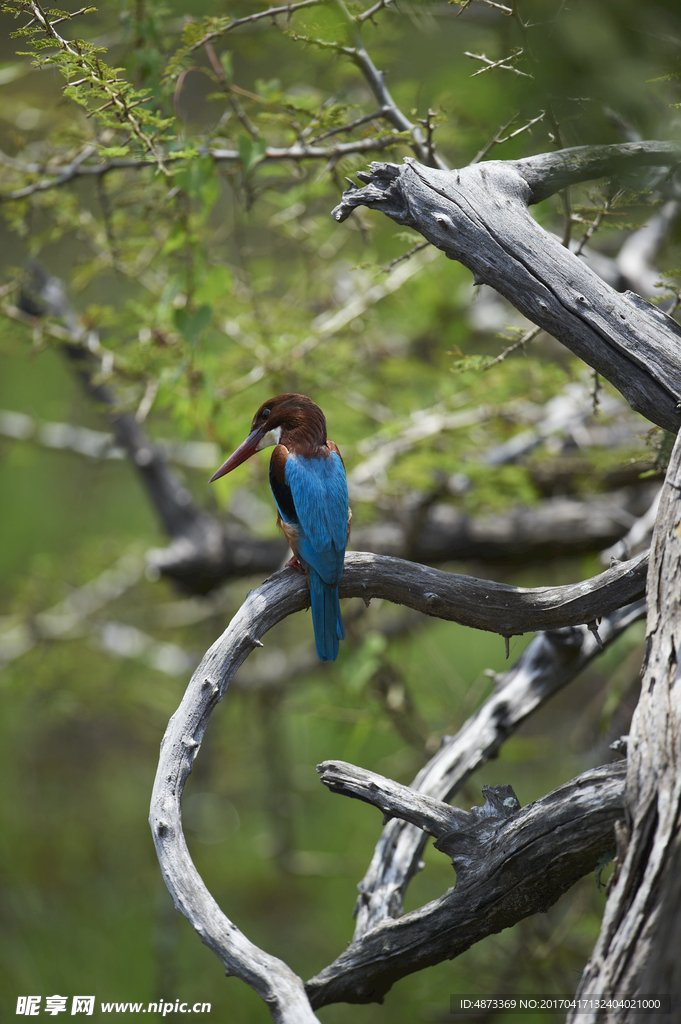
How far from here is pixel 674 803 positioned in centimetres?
76

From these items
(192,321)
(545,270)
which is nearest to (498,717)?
(545,270)

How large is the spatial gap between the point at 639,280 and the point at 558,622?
55.6 inches

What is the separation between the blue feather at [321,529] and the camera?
1180 millimetres

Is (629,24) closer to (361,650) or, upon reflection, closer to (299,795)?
(361,650)

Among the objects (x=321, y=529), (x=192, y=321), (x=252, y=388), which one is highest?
(x=252, y=388)

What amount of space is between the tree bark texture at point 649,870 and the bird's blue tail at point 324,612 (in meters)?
0.54

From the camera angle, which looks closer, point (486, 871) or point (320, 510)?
point (486, 871)

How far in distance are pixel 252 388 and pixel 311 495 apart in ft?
4.01

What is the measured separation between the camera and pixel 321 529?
3.97 feet

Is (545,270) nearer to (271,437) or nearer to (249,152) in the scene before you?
(271,437)

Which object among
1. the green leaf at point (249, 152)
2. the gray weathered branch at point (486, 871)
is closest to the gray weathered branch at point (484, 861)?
the gray weathered branch at point (486, 871)

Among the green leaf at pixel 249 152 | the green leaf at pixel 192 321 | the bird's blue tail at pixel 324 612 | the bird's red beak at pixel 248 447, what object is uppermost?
the green leaf at pixel 249 152

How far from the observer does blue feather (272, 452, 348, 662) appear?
1.18 metres

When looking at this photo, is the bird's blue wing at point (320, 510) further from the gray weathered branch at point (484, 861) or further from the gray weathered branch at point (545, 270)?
the gray weathered branch at point (545, 270)
